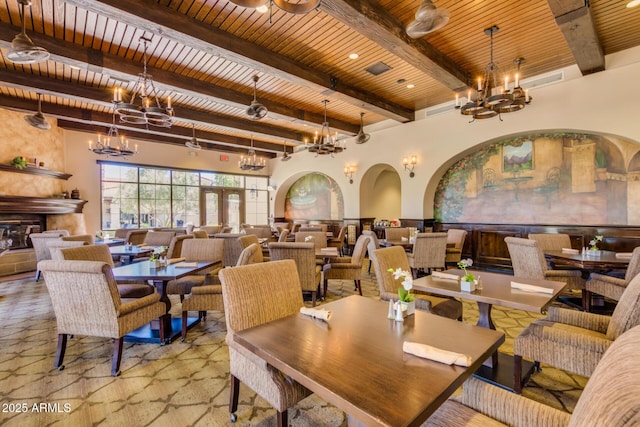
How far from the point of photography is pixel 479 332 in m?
1.57

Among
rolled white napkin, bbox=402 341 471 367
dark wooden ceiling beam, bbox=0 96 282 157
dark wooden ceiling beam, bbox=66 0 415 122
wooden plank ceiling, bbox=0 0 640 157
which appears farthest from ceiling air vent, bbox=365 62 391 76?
dark wooden ceiling beam, bbox=0 96 282 157

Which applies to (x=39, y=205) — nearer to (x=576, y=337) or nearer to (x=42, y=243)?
(x=42, y=243)

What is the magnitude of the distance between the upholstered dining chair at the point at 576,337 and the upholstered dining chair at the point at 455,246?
348cm

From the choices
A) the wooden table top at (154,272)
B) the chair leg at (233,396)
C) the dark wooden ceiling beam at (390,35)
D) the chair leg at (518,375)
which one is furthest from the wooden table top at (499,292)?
the dark wooden ceiling beam at (390,35)

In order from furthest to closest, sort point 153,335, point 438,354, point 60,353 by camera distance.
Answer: point 153,335, point 60,353, point 438,354

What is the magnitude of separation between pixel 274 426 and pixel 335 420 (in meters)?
0.41

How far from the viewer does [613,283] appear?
3436 millimetres

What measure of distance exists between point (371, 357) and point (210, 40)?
4.19 metres

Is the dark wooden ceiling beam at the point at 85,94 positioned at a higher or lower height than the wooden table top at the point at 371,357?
higher

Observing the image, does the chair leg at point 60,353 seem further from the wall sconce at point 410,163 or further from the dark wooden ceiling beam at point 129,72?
the wall sconce at point 410,163

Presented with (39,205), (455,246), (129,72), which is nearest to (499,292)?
(455,246)

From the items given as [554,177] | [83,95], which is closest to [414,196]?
[554,177]

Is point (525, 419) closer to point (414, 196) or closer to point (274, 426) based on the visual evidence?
point (274, 426)

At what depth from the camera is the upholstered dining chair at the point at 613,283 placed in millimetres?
3178
